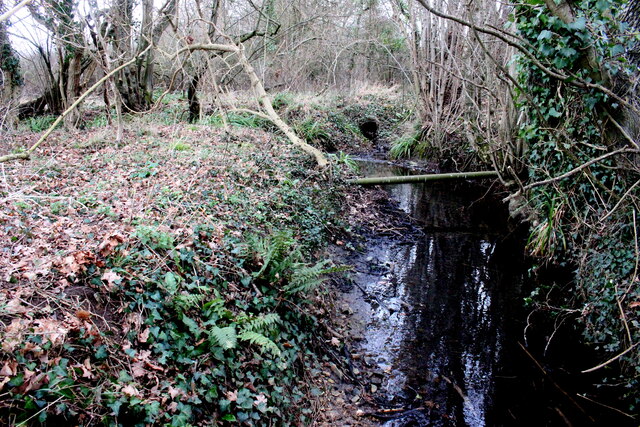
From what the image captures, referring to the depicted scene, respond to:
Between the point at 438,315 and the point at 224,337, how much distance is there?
3.65m

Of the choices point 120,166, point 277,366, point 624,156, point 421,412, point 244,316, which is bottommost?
point 421,412

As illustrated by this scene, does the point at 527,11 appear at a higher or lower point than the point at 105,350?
higher

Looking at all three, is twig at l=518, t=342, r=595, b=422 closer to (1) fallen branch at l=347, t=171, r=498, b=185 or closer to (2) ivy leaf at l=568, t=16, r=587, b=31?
(2) ivy leaf at l=568, t=16, r=587, b=31

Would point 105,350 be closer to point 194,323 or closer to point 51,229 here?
point 194,323

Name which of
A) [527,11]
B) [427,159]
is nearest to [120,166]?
[527,11]

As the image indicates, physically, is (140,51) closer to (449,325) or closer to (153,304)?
(153,304)

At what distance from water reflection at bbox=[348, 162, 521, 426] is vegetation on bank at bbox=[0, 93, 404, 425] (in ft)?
3.20

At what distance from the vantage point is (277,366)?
393 centimetres

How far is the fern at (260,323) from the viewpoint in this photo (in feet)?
12.2

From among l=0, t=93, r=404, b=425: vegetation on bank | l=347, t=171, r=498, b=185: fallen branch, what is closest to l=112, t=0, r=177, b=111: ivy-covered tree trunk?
l=0, t=93, r=404, b=425: vegetation on bank

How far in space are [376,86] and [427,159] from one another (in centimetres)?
1033

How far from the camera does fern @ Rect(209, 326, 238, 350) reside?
3328mm

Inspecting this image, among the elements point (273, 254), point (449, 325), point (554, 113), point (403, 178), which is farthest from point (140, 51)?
point (449, 325)

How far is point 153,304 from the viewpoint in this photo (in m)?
3.47
